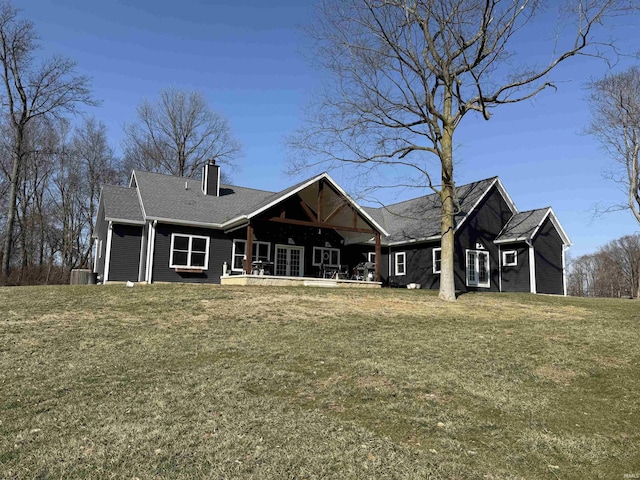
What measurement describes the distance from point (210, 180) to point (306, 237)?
5816 millimetres

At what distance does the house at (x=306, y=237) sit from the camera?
20.3 meters

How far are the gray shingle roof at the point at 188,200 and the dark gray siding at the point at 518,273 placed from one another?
43.1 feet

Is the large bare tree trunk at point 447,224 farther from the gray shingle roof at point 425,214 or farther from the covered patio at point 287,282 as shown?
the covered patio at point 287,282

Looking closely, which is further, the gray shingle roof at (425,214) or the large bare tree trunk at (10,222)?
the large bare tree trunk at (10,222)

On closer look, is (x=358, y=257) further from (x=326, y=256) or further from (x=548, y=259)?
(x=548, y=259)

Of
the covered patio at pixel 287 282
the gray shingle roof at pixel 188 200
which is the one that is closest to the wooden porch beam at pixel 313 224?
the gray shingle roof at pixel 188 200

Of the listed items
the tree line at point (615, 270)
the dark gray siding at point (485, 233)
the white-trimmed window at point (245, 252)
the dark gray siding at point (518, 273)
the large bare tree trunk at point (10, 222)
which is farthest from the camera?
the tree line at point (615, 270)

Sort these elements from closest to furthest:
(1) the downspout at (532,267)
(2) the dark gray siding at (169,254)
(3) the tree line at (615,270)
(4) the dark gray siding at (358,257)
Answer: (2) the dark gray siding at (169,254) < (1) the downspout at (532,267) < (4) the dark gray siding at (358,257) < (3) the tree line at (615,270)

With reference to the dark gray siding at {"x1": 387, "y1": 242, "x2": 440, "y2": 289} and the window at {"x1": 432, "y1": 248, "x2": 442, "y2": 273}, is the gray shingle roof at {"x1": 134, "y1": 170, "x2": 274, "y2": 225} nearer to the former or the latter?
the dark gray siding at {"x1": 387, "y1": 242, "x2": 440, "y2": 289}

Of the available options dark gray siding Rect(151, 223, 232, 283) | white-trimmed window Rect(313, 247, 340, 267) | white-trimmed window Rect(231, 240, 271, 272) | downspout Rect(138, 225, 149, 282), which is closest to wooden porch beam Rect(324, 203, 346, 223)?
white-trimmed window Rect(313, 247, 340, 267)

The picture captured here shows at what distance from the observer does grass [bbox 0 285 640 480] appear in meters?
4.25

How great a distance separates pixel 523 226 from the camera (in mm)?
23906

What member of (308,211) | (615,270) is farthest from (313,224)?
(615,270)

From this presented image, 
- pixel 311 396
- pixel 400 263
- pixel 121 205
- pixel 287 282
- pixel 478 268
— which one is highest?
pixel 121 205
